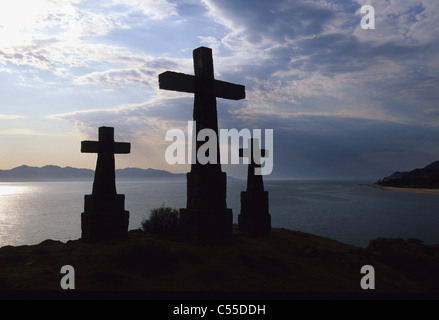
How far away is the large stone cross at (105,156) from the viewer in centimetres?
1255

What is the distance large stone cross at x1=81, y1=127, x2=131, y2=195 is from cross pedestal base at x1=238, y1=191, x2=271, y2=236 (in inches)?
213

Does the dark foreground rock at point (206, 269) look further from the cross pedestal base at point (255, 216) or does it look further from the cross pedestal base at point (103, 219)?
the cross pedestal base at point (255, 216)

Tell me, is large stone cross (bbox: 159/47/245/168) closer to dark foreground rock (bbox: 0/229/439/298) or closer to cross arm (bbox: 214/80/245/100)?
cross arm (bbox: 214/80/245/100)

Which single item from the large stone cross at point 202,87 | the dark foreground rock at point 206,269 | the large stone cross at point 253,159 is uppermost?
the large stone cross at point 202,87

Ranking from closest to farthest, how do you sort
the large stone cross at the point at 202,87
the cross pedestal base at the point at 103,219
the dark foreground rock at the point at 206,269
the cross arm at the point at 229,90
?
the dark foreground rock at the point at 206,269 < the large stone cross at the point at 202,87 < the cross arm at the point at 229,90 < the cross pedestal base at the point at 103,219

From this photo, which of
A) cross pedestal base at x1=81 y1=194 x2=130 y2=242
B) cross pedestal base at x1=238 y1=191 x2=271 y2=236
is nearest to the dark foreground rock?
cross pedestal base at x1=81 y1=194 x2=130 y2=242

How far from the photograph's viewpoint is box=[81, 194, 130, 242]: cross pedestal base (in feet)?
39.0

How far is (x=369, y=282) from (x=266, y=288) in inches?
135

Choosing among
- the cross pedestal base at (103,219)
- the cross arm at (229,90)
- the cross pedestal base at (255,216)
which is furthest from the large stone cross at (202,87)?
the cross pedestal base at (103,219)

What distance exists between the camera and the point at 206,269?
814 centimetres

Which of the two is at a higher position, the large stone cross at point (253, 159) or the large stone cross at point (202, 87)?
the large stone cross at point (202, 87)

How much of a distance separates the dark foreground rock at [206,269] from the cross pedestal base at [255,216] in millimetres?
1848

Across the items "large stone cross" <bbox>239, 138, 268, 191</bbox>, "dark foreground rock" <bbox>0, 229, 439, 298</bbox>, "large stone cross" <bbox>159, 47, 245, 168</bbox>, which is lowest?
"dark foreground rock" <bbox>0, 229, 439, 298</bbox>
